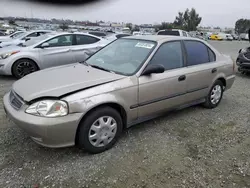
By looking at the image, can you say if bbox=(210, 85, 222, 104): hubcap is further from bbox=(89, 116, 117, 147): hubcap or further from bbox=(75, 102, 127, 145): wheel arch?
bbox=(89, 116, 117, 147): hubcap

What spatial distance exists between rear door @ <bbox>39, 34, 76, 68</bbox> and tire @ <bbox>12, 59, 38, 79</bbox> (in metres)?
0.29

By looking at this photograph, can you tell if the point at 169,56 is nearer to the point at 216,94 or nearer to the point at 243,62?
the point at 216,94

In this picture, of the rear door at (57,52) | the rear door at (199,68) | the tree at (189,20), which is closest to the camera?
the rear door at (199,68)

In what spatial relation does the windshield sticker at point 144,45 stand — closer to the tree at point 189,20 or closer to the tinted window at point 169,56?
the tinted window at point 169,56

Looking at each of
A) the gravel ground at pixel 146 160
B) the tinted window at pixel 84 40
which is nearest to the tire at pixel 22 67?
the tinted window at pixel 84 40

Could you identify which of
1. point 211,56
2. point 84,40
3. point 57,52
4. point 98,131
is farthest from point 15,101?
point 84,40

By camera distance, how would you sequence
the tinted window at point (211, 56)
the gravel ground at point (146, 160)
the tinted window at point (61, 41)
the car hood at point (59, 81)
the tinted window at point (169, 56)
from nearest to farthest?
the gravel ground at point (146, 160) < the car hood at point (59, 81) < the tinted window at point (169, 56) < the tinted window at point (211, 56) < the tinted window at point (61, 41)

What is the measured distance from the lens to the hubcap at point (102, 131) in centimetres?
266

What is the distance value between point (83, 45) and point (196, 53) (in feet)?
13.3

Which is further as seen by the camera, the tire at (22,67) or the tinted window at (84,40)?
the tinted window at (84,40)

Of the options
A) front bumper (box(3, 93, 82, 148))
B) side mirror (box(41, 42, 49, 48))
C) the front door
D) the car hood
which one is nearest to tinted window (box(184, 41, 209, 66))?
the front door

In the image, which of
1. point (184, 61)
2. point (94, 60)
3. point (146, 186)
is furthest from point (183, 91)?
point (146, 186)

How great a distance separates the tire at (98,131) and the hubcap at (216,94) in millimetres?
2260

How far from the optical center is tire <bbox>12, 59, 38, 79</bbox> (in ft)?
19.6
